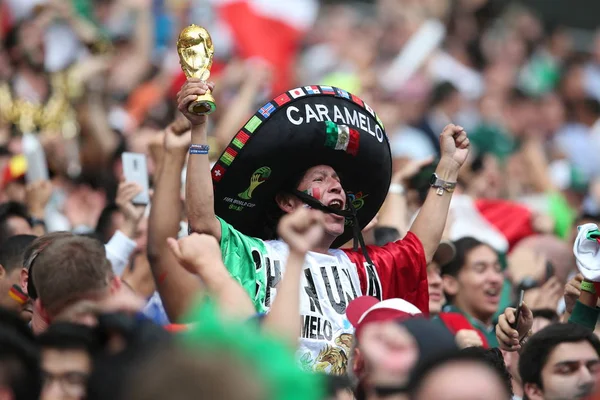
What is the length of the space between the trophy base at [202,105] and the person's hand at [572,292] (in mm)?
1968

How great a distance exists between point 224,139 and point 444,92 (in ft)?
13.3

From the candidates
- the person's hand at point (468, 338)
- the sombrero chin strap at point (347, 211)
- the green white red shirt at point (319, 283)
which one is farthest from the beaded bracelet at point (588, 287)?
the sombrero chin strap at point (347, 211)

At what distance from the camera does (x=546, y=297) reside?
23.2 ft

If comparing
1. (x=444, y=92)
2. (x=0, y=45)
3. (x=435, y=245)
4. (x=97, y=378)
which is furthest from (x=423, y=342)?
(x=444, y=92)

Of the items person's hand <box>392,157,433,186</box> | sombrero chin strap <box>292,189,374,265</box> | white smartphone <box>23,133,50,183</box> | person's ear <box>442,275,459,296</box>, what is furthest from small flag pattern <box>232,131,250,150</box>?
white smartphone <box>23,133,50,183</box>

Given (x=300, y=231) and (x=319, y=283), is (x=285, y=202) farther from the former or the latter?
(x=300, y=231)

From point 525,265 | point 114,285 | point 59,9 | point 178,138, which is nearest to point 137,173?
point 178,138

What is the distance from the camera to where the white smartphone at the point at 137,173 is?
22.6 feet

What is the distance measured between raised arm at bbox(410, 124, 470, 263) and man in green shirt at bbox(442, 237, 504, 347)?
1.31 m

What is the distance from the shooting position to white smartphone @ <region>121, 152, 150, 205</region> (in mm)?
6879

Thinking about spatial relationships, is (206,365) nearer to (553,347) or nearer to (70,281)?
(70,281)

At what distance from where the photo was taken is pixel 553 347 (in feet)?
17.0

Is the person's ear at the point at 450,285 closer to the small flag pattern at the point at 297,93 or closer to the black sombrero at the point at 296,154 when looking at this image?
the black sombrero at the point at 296,154

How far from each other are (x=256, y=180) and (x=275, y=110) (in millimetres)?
332
